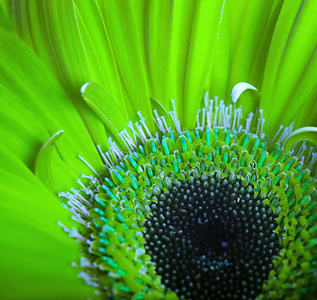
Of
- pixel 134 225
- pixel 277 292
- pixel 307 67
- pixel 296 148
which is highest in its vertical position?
pixel 307 67

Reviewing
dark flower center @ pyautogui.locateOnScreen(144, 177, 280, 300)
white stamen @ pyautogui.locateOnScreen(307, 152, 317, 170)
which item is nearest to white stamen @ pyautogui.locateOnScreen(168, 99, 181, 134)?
dark flower center @ pyautogui.locateOnScreen(144, 177, 280, 300)

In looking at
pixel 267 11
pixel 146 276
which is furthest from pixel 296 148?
pixel 146 276

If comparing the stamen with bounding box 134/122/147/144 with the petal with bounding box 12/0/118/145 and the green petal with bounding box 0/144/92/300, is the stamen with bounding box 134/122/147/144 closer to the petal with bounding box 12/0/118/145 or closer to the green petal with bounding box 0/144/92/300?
the petal with bounding box 12/0/118/145

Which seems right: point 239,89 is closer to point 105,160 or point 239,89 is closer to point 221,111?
point 221,111

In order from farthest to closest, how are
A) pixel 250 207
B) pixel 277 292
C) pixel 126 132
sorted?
pixel 126 132, pixel 250 207, pixel 277 292

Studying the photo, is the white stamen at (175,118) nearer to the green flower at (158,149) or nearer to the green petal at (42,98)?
the green flower at (158,149)

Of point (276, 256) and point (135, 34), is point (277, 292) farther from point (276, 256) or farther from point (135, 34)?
point (135, 34)

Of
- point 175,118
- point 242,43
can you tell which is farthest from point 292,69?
point 175,118
